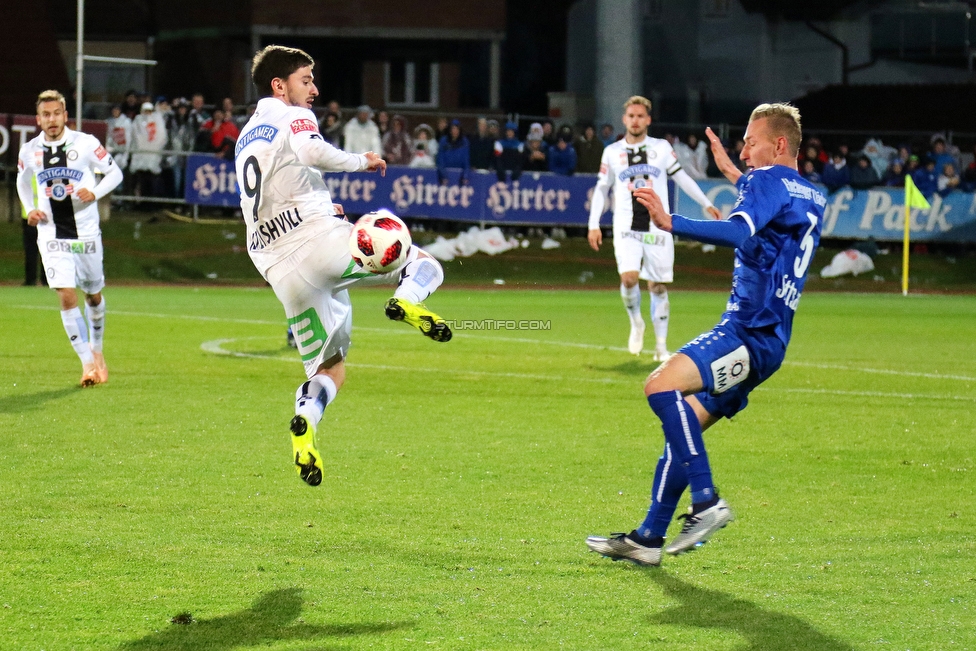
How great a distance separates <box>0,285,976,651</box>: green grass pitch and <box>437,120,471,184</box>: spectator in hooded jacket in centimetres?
1421

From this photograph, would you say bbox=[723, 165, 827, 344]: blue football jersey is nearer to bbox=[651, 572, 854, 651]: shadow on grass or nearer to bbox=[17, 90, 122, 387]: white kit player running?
bbox=[651, 572, 854, 651]: shadow on grass

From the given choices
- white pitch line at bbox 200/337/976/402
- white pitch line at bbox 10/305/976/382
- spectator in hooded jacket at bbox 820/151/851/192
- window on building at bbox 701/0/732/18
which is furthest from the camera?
window on building at bbox 701/0/732/18

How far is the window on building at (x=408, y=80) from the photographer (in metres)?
39.7

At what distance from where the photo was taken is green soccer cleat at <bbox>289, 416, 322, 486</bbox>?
19.9ft

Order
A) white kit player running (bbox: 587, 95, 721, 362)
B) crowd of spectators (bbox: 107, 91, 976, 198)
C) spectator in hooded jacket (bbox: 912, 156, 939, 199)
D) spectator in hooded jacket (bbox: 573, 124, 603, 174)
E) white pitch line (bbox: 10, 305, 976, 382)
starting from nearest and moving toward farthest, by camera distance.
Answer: white pitch line (bbox: 10, 305, 976, 382) < white kit player running (bbox: 587, 95, 721, 362) < crowd of spectators (bbox: 107, 91, 976, 198) < spectator in hooded jacket (bbox: 573, 124, 603, 174) < spectator in hooded jacket (bbox: 912, 156, 939, 199)

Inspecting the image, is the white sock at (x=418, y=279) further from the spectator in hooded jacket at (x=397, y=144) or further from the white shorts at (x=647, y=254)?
the spectator in hooded jacket at (x=397, y=144)

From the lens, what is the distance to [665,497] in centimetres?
572

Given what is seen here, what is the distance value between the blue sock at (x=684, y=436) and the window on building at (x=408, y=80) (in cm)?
3488

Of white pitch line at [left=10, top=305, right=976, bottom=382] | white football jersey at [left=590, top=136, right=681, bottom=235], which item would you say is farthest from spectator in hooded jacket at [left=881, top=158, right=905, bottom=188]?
white football jersey at [left=590, top=136, right=681, bottom=235]

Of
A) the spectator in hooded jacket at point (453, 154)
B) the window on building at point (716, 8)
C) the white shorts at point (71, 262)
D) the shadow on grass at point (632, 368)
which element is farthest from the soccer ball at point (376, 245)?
Result: the window on building at point (716, 8)

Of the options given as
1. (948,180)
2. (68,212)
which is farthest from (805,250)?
(948,180)

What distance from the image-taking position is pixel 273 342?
15.5 metres

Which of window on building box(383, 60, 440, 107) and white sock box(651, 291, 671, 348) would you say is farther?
window on building box(383, 60, 440, 107)

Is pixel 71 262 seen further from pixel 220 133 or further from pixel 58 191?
pixel 220 133
